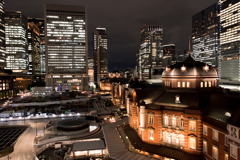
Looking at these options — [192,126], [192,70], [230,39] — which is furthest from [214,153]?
[230,39]

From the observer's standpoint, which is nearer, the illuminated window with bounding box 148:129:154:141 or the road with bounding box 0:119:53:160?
the illuminated window with bounding box 148:129:154:141

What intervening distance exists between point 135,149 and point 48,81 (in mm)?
132419

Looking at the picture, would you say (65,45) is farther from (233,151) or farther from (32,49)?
(233,151)

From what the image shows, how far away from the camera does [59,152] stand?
33.4m

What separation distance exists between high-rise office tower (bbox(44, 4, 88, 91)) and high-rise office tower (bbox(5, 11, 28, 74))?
31.3m

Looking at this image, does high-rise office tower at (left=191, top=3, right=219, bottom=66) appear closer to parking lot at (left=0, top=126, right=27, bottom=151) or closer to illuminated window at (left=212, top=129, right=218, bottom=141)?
illuminated window at (left=212, top=129, right=218, bottom=141)

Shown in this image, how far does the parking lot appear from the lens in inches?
1347

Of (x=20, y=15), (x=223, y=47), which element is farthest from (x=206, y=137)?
(x=20, y=15)

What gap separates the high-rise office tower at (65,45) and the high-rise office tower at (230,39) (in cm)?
12094

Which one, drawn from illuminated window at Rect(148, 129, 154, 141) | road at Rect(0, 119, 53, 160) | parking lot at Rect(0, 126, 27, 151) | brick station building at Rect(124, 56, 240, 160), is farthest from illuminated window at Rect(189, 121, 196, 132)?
parking lot at Rect(0, 126, 27, 151)

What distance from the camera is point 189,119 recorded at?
26109 millimetres

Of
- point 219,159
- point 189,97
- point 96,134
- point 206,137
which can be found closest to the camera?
point 219,159

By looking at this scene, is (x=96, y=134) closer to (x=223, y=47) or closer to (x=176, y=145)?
(x=176, y=145)

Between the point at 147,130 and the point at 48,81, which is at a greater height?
the point at 48,81
